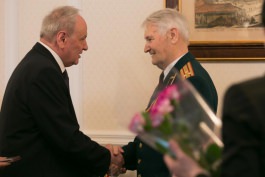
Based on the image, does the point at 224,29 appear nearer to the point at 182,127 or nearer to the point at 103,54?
the point at 103,54

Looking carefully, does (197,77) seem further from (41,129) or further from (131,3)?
(131,3)

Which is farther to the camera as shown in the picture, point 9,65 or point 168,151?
point 9,65

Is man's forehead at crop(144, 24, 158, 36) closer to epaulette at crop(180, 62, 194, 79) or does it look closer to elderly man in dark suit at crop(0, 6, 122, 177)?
epaulette at crop(180, 62, 194, 79)

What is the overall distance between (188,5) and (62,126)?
1.22 m

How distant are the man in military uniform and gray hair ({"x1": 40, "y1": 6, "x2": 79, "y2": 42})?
1.29 ft

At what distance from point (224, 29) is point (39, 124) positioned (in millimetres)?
1329

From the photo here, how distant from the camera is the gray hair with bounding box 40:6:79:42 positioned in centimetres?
267

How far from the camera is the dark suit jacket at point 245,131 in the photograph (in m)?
1.11

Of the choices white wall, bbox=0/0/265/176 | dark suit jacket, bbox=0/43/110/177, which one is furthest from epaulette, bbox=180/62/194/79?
white wall, bbox=0/0/265/176

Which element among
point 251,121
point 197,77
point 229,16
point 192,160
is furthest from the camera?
point 229,16

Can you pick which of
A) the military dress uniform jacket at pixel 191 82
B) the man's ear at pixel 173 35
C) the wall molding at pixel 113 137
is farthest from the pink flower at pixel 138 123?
the wall molding at pixel 113 137

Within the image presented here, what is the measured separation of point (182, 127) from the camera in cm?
127

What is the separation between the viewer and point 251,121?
110 cm

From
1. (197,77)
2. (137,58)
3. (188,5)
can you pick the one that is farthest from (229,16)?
(197,77)
